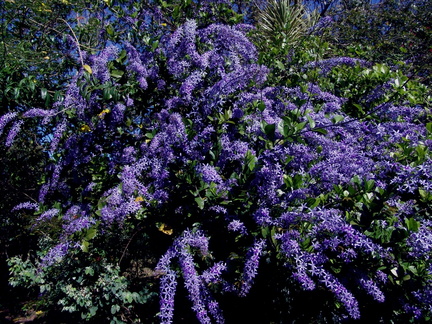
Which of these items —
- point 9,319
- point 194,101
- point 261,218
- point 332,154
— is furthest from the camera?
point 9,319

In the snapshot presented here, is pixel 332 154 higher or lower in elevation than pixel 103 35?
lower

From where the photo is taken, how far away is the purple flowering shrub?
186cm

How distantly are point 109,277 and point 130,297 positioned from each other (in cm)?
26

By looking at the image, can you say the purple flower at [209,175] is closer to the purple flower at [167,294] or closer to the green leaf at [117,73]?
the purple flower at [167,294]

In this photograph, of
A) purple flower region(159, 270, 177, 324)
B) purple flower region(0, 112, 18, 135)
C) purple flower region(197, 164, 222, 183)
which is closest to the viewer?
purple flower region(159, 270, 177, 324)

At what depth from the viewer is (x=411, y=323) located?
2.27 metres

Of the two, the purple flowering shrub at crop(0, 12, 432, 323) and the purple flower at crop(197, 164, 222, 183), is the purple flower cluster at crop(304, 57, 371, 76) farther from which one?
the purple flower at crop(197, 164, 222, 183)

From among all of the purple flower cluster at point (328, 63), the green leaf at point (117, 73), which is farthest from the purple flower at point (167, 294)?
the purple flower cluster at point (328, 63)

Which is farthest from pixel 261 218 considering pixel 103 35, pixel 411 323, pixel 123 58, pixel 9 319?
pixel 9 319

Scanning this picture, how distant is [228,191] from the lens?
2.08 meters

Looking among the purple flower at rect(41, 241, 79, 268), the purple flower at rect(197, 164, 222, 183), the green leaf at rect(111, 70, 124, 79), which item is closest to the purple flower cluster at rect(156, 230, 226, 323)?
the purple flower at rect(197, 164, 222, 183)

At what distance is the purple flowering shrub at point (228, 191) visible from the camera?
1860 millimetres

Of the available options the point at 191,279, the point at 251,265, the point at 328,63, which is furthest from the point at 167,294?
the point at 328,63

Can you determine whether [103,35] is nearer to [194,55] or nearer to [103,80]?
[103,80]
